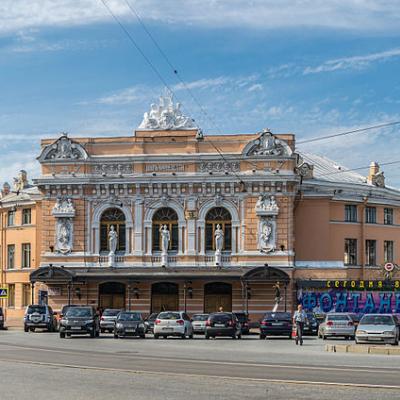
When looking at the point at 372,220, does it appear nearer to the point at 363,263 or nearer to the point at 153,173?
the point at 363,263

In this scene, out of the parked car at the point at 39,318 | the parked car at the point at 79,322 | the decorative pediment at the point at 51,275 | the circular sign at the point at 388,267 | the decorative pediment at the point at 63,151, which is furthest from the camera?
the circular sign at the point at 388,267

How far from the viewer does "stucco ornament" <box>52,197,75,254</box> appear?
214ft

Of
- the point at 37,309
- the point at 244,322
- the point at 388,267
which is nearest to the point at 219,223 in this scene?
the point at 244,322

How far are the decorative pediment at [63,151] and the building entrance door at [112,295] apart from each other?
349 inches

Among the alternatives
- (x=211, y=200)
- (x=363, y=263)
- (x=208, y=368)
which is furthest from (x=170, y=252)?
(x=208, y=368)

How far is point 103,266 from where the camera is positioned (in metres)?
64.8

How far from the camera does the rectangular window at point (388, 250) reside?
7262 centimetres

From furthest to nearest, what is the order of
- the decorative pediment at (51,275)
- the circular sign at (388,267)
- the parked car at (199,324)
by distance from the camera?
1. the circular sign at (388,267)
2. the decorative pediment at (51,275)
3. the parked car at (199,324)

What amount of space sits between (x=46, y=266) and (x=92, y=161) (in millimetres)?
7662

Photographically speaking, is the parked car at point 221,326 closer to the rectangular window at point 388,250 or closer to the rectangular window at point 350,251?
the rectangular window at point 350,251

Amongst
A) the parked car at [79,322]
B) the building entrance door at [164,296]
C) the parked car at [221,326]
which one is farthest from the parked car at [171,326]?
the building entrance door at [164,296]

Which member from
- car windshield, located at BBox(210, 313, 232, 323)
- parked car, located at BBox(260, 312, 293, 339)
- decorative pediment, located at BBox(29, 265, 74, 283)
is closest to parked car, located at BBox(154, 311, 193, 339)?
car windshield, located at BBox(210, 313, 232, 323)

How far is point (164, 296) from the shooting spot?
213 feet

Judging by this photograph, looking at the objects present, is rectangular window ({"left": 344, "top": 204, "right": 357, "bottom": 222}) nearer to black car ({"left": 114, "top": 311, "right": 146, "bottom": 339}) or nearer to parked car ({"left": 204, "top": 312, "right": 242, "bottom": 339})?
parked car ({"left": 204, "top": 312, "right": 242, "bottom": 339})
